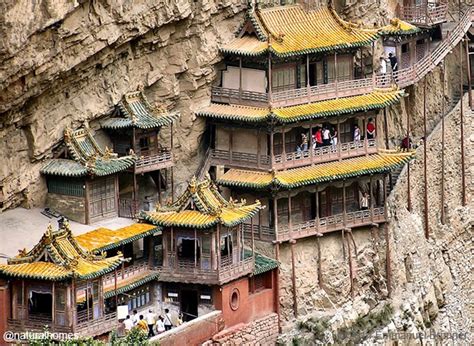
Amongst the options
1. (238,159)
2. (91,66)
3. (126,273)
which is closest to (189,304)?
(126,273)

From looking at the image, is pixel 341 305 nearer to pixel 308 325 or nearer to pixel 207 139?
pixel 308 325

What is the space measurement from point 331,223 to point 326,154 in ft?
9.24

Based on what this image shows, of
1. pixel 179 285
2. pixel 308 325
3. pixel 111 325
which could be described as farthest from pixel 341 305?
pixel 111 325

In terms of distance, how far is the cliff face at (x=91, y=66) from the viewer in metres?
68.4

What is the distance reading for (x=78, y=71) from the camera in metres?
73.1

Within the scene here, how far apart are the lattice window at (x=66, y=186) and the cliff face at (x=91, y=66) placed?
0.39 m

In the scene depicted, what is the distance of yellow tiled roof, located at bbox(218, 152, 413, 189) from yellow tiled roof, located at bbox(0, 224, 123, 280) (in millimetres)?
11103

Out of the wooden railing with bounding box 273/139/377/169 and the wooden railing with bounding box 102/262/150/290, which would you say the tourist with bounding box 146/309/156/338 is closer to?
the wooden railing with bounding box 102/262/150/290

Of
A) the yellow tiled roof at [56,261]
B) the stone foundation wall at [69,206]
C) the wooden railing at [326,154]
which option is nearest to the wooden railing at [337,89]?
the wooden railing at [326,154]

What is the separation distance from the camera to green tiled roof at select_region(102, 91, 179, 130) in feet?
250

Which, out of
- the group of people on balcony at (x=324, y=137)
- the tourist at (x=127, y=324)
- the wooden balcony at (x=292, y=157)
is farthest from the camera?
the group of people on balcony at (x=324, y=137)

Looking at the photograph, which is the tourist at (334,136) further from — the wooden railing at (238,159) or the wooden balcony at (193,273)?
the wooden balcony at (193,273)

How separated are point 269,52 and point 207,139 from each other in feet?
15.8

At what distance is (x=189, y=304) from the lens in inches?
2953
